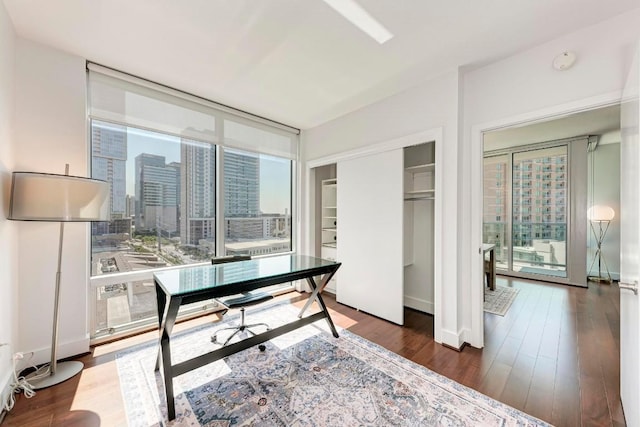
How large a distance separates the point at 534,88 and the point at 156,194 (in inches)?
154

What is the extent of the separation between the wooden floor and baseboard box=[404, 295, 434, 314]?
4.1 inches

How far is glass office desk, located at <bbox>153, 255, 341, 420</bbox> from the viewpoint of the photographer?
1708 millimetres

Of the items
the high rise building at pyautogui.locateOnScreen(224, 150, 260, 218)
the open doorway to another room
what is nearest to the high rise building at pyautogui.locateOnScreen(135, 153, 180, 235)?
the high rise building at pyautogui.locateOnScreen(224, 150, 260, 218)

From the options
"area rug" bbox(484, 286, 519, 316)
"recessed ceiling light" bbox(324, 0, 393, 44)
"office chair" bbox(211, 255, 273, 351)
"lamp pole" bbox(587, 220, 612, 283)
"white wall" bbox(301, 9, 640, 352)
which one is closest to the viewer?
"recessed ceiling light" bbox(324, 0, 393, 44)

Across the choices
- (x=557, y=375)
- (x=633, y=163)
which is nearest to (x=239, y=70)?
(x=633, y=163)

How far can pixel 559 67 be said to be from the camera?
6.71 ft

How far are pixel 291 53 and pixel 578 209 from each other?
5.71m

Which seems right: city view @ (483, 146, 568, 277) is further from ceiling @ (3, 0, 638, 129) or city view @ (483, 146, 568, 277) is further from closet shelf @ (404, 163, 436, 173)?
ceiling @ (3, 0, 638, 129)

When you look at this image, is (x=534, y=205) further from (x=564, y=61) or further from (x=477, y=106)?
(x=564, y=61)

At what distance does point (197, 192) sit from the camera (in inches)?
129

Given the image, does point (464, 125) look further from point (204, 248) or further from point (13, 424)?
point (13, 424)

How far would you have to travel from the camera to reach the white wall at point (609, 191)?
188 inches

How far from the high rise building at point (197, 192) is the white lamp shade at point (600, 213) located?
657cm

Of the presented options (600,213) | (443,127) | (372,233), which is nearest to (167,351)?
(372,233)
